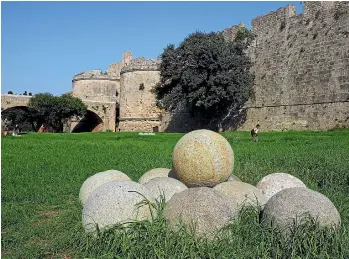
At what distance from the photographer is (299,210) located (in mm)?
5035

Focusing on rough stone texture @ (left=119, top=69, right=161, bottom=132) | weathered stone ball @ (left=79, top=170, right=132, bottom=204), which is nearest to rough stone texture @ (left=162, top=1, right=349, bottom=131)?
rough stone texture @ (left=119, top=69, right=161, bottom=132)

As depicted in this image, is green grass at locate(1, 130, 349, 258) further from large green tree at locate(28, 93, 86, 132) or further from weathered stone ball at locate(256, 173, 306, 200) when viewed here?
large green tree at locate(28, 93, 86, 132)

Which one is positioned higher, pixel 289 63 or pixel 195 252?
pixel 289 63

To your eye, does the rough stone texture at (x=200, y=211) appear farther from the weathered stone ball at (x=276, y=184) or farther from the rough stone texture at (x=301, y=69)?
the rough stone texture at (x=301, y=69)

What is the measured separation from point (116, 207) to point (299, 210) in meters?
2.08

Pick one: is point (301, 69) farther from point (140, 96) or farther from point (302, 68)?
point (140, 96)

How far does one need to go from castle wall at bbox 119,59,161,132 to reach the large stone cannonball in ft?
103

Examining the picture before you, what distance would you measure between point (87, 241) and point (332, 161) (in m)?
7.01

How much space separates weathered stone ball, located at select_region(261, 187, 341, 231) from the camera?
16.4 ft

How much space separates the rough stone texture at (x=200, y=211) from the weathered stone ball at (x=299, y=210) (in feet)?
1.54

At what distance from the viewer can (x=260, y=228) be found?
5.13 metres

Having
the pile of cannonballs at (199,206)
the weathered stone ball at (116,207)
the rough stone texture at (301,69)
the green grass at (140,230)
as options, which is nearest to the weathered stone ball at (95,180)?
the green grass at (140,230)

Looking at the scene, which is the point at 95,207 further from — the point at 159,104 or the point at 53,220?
the point at 159,104

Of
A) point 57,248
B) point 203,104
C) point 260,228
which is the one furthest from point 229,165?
point 203,104
